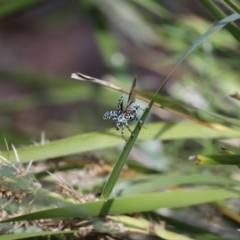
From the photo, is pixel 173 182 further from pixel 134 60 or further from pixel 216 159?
pixel 134 60

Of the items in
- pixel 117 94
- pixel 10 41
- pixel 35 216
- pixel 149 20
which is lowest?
pixel 35 216

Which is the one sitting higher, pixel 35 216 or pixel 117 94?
pixel 117 94

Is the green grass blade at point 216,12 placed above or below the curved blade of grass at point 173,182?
above

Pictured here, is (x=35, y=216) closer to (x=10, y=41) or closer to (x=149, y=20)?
(x=149, y=20)

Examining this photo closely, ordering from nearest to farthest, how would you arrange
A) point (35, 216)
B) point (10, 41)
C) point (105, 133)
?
point (35, 216) < point (105, 133) < point (10, 41)

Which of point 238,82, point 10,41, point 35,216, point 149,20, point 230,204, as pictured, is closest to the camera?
point 35,216

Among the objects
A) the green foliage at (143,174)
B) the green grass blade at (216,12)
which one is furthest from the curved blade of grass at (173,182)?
the green grass blade at (216,12)

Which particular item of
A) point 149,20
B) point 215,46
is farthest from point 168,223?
point 149,20

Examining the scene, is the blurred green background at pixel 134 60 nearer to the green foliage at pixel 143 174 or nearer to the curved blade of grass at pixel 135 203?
the green foliage at pixel 143 174
